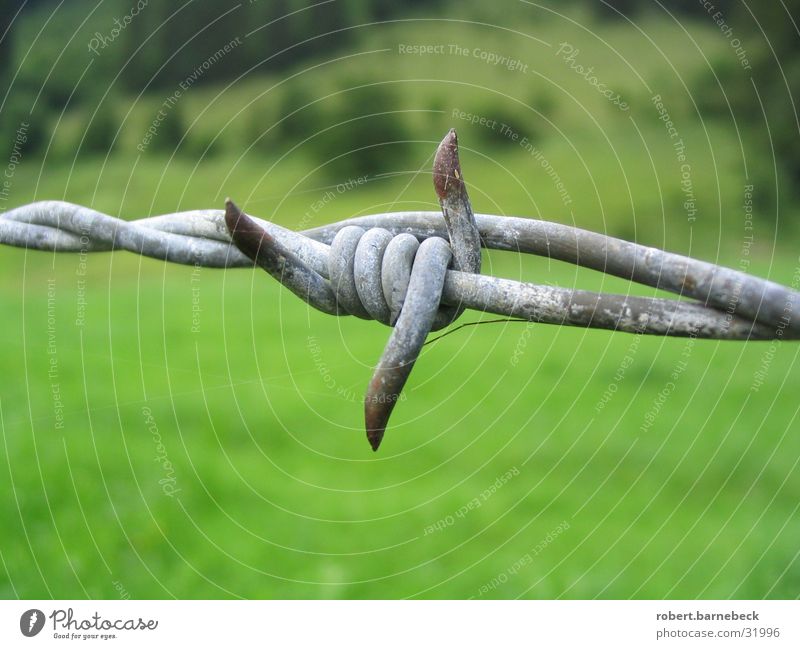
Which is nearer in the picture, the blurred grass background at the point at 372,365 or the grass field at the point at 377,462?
the grass field at the point at 377,462

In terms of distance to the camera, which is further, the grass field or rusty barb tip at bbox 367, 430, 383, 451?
the grass field

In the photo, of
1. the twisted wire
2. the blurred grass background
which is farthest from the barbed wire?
the blurred grass background

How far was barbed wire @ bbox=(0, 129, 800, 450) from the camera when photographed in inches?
18.5

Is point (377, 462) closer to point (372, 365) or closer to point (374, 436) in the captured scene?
point (372, 365)

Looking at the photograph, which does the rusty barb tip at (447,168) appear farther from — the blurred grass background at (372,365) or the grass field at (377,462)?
the grass field at (377,462)

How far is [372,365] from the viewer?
309 centimetres

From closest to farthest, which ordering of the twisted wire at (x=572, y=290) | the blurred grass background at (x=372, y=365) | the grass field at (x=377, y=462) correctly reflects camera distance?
the twisted wire at (x=572, y=290)
the grass field at (x=377, y=462)
the blurred grass background at (x=372, y=365)

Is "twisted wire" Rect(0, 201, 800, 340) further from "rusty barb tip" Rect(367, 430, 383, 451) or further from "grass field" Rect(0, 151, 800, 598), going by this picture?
"grass field" Rect(0, 151, 800, 598)

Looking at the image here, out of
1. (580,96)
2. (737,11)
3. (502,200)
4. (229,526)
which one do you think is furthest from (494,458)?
(737,11)

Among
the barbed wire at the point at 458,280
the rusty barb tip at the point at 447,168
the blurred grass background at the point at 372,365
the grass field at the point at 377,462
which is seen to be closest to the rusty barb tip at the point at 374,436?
the barbed wire at the point at 458,280

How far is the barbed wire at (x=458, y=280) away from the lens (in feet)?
1.54

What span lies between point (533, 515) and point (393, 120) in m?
3.70

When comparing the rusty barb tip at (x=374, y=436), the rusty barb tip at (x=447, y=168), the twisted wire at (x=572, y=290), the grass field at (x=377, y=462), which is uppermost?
the rusty barb tip at (x=447, y=168)

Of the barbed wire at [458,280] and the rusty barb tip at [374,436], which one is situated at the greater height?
the barbed wire at [458,280]
